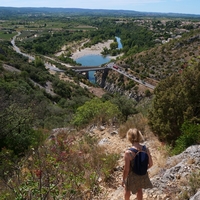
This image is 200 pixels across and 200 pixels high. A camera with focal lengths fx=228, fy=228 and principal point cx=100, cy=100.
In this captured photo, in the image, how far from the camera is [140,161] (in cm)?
416

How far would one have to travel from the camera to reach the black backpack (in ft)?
13.6

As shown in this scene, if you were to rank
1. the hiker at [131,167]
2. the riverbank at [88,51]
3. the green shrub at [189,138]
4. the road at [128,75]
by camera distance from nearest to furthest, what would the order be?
the hiker at [131,167]
the green shrub at [189,138]
the road at [128,75]
the riverbank at [88,51]

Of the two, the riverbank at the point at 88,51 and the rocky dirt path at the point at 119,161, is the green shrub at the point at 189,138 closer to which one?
the rocky dirt path at the point at 119,161

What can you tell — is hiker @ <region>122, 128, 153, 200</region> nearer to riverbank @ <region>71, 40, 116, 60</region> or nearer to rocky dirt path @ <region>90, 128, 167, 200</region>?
rocky dirt path @ <region>90, 128, 167, 200</region>

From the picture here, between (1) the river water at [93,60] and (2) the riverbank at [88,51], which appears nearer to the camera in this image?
(1) the river water at [93,60]

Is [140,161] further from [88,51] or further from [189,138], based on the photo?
[88,51]

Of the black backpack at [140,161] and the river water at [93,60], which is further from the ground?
the black backpack at [140,161]

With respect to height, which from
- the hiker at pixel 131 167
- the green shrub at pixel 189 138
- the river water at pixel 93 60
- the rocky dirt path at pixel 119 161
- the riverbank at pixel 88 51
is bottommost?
the river water at pixel 93 60

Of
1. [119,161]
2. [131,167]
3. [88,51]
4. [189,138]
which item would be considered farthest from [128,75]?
[131,167]

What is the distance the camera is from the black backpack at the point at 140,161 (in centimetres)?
414

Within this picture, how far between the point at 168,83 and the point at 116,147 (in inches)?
123

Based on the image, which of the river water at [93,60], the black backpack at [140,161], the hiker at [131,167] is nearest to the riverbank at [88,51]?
the river water at [93,60]

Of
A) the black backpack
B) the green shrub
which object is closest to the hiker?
the black backpack

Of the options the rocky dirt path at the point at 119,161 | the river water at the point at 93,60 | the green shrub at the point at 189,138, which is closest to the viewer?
the rocky dirt path at the point at 119,161
